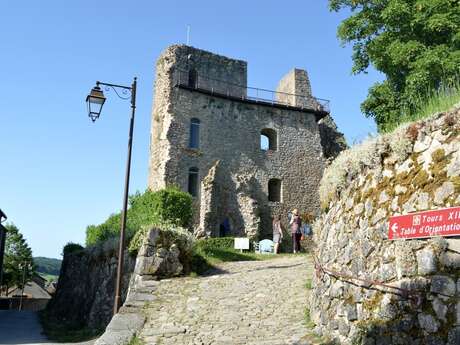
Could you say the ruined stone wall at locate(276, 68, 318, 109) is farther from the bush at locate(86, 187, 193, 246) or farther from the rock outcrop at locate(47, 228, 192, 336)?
the rock outcrop at locate(47, 228, 192, 336)

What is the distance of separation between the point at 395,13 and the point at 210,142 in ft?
45.3

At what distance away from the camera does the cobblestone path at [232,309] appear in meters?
7.21

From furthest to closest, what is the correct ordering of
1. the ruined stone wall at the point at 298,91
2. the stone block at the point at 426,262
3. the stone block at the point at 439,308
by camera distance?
1. the ruined stone wall at the point at 298,91
2. the stone block at the point at 426,262
3. the stone block at the point at 439,308

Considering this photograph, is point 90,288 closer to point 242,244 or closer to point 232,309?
point 242,244

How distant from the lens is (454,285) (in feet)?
15.6

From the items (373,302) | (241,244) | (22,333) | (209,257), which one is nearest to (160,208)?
(209,257)

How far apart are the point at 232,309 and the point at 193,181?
58.9 ft

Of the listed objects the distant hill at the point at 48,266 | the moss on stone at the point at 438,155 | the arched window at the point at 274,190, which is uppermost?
the arched window at the point at 274,190

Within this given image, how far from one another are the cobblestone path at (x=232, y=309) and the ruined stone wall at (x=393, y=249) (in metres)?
0.79

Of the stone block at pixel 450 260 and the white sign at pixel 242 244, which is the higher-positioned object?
the white sign at pixel 242 244

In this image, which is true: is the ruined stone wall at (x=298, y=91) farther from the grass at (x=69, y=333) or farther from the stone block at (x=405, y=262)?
the stone block at (x=405, y=262)

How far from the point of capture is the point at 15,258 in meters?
46.5

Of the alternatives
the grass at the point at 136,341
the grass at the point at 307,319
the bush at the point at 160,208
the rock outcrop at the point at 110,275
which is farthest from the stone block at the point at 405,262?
the bush at the point at 160,208

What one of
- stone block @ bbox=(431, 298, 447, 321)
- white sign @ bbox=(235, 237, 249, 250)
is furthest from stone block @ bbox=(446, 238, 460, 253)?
white sign @ bbox=(235, 237, 249, 250)
